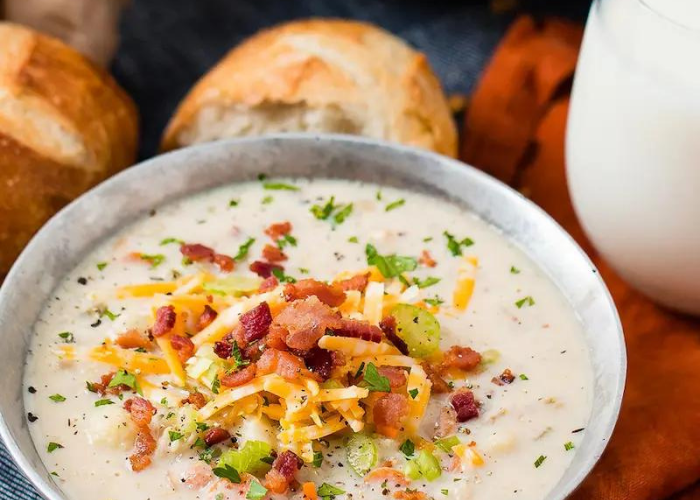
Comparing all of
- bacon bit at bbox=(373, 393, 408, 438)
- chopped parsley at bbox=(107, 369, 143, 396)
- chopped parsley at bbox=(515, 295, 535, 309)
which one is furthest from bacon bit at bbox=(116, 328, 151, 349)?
chopped parsley at bbox=(515, 295, 535, 309)

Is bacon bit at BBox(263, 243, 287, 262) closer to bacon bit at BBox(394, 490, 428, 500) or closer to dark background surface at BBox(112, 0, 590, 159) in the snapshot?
bacon bit at BBox(394, 490, 428, 500)

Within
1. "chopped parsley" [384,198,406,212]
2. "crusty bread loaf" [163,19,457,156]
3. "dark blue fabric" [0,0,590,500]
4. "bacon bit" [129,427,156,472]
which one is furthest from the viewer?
"dark blue fabric" [0,0,590,500]

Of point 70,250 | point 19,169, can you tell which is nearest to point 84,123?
point 19,169

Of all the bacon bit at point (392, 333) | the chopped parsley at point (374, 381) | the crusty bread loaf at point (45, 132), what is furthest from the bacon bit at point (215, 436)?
the crusty bread loaf at point (45, 132)

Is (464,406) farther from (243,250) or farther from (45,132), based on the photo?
(45,132)

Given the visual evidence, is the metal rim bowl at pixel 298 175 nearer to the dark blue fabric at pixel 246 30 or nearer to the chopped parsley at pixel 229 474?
the chopped parsley at pixel 229 474

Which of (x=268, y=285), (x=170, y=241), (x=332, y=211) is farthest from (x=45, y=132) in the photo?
(x=268, y=285)
